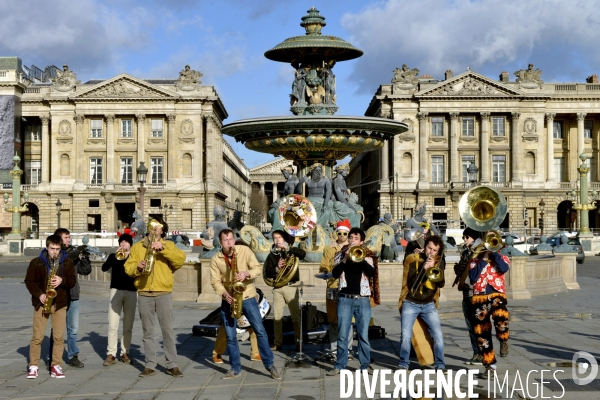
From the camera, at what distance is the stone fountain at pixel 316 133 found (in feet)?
61.6

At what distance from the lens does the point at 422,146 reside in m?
78.4

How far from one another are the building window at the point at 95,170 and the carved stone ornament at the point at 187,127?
311 inches

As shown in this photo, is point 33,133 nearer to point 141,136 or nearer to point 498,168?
point 141,136

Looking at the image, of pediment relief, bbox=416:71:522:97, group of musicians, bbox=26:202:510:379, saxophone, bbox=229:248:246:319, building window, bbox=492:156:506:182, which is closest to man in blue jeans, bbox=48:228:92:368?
group of musicians, bbox=26:202:510:379

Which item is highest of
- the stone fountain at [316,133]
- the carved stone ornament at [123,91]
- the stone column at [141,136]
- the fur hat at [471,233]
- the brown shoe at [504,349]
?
the carved stone ornament at [123,91]

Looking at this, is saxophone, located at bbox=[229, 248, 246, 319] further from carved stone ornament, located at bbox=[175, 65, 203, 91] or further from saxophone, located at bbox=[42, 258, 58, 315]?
carved stone ornament, located at bbox=[175, 65, 203, 91]

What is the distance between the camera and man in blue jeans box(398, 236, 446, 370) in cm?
905

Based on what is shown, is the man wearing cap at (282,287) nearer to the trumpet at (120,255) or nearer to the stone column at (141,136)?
the trumpet at (120,255)

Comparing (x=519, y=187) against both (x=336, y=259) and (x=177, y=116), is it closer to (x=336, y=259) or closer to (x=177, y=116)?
(x=177, y=116)

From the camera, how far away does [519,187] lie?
78.1 m

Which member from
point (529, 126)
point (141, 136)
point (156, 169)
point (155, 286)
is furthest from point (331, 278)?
point (529, 126)

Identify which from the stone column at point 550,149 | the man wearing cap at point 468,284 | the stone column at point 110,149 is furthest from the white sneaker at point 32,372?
the stone column at point 550,149

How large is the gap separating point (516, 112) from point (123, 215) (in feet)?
116

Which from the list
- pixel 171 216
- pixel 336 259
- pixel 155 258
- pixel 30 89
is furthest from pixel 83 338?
pixel 30 89
